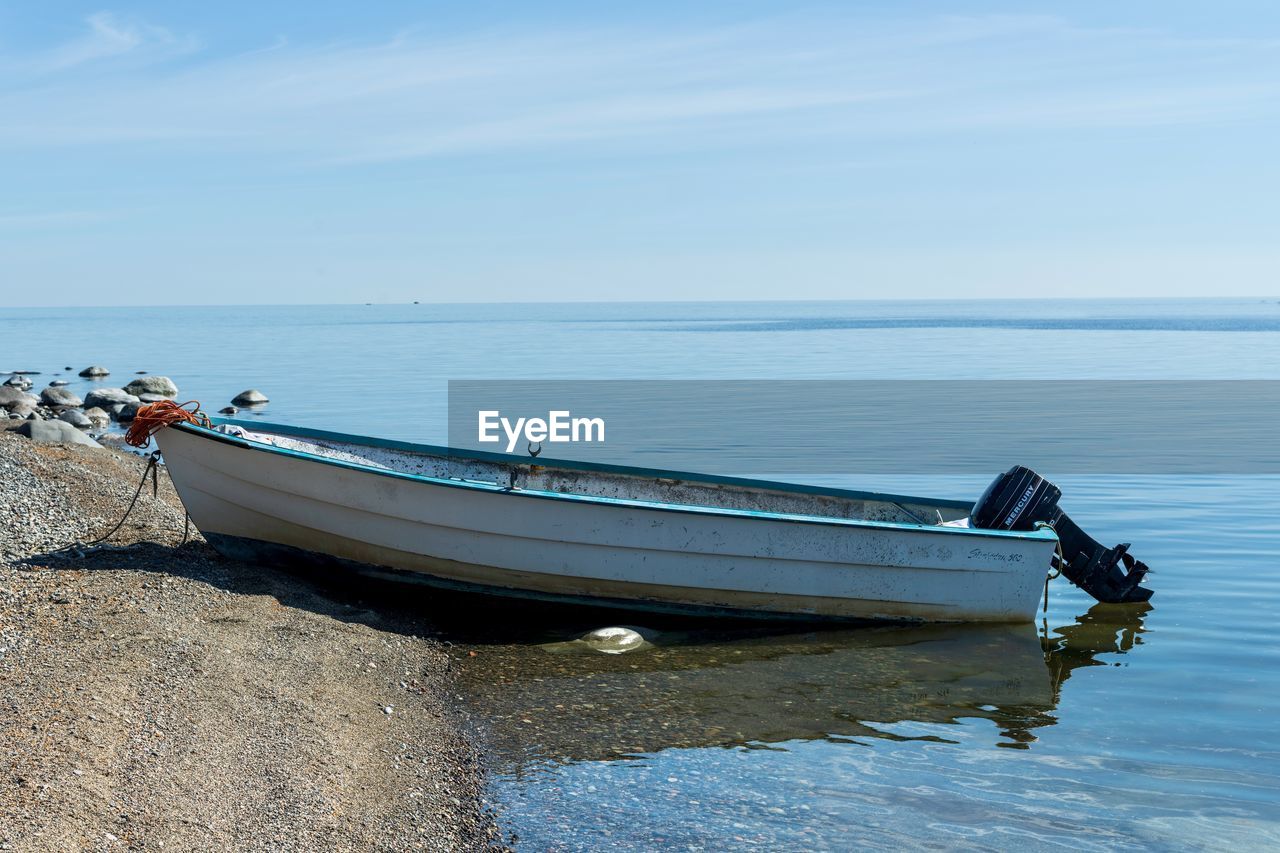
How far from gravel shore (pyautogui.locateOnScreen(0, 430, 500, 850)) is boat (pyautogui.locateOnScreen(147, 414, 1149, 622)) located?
58cm

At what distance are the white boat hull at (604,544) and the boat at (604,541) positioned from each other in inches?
0.5

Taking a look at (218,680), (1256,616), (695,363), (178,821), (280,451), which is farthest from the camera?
(695,363)

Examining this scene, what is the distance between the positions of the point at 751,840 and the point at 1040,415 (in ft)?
92.4

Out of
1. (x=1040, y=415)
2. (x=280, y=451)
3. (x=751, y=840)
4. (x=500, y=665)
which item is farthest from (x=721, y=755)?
(x=1040, y=415)

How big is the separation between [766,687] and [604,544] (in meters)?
1.96

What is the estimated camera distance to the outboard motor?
1084 cm

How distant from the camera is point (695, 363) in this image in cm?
5819

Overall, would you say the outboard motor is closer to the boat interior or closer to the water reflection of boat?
the water reflection of boat

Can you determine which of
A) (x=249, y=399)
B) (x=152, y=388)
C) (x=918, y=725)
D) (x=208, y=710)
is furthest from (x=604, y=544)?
(x=152, y=388)

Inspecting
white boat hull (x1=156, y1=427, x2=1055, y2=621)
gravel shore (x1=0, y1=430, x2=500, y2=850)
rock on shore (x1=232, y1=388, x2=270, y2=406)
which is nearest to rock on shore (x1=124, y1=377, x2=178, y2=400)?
rock on shore (x1=232, y1=388, x2=270, y2=406)

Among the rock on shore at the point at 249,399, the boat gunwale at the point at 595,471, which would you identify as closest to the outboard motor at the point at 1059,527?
the boat gunwale at the point at 595,471

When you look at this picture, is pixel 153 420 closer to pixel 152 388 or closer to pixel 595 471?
pixel 595 471

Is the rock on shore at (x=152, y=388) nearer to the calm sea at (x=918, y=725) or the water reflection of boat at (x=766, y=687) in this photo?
the calm sea at (x=918, y=725)

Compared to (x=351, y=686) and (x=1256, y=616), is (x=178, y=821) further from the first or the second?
(x=1256, y=616)
